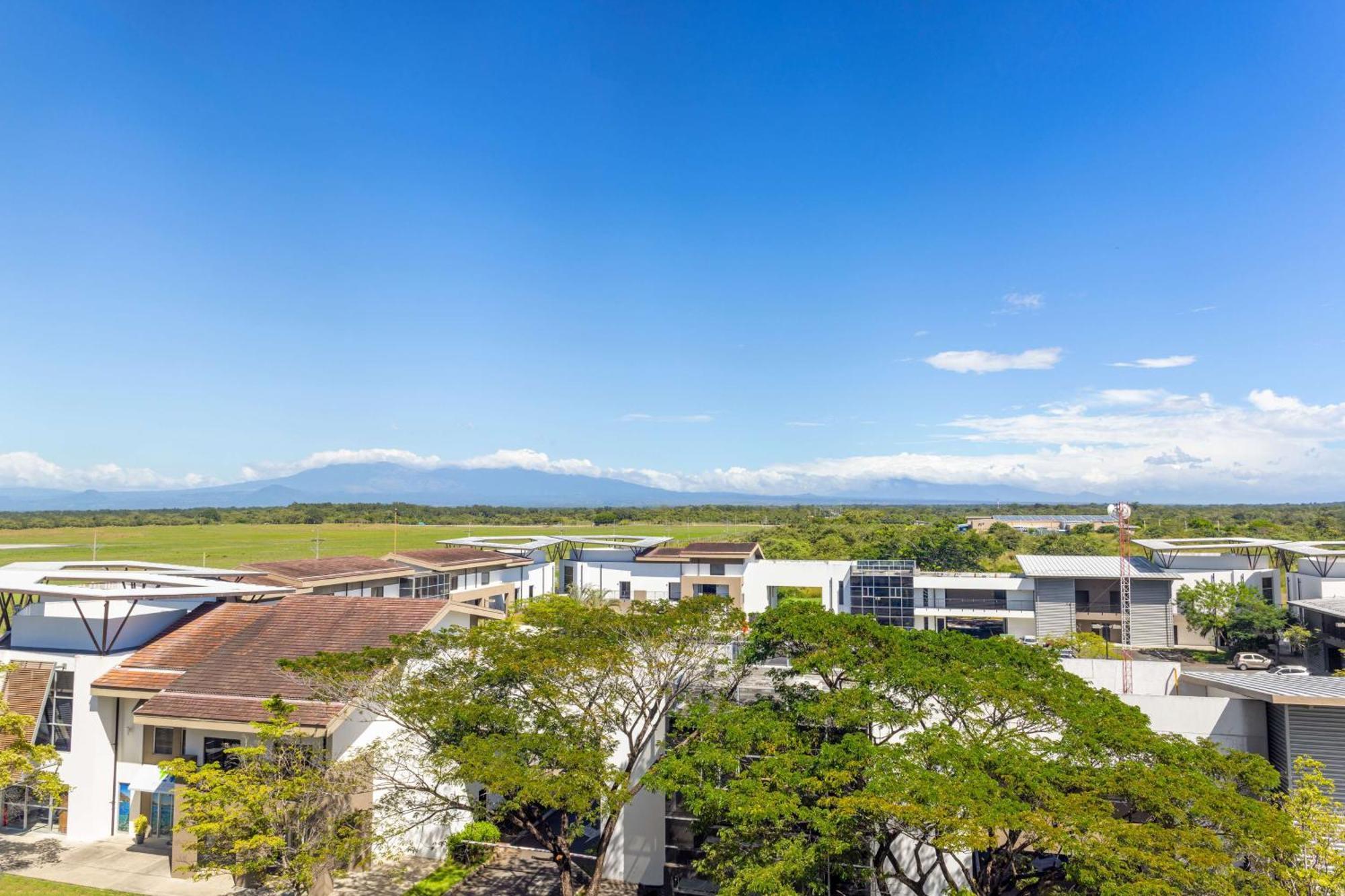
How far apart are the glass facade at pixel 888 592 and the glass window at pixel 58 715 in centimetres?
3835

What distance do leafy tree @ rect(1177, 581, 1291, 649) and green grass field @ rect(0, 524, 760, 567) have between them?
54.6 meters

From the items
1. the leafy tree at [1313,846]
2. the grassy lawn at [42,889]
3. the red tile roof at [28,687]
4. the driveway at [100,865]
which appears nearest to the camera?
the leafy tree at [1313,846]

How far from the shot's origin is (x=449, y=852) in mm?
19141

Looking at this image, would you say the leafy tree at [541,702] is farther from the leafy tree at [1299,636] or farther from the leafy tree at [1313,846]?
the leafy tree at [1299,636]

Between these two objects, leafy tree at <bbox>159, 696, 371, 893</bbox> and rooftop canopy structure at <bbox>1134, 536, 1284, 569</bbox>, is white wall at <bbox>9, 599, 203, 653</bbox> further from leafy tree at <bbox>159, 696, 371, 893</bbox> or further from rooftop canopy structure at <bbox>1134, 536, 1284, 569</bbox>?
rooftop canopy structure at <bbox>1134, 536, 1284, 569</bbox>

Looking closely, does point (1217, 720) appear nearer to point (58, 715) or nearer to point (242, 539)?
point (58, 715)

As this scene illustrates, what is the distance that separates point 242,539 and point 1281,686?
110352mm

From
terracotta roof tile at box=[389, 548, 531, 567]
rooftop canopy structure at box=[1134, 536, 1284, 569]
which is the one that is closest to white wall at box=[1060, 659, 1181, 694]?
rooftop canopy structure at box=[1134, 536, 1284, 569]

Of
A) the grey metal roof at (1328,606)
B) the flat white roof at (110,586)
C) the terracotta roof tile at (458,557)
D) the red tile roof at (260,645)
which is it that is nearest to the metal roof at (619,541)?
the terracotta roof tile at (458,557)

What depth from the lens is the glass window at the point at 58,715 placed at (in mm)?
20498

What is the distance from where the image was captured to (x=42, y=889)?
16.6m

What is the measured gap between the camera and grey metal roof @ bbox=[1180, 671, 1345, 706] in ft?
50.7

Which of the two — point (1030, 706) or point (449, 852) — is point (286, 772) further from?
point (1030, 706)

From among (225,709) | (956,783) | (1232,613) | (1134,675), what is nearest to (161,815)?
(225,709)
